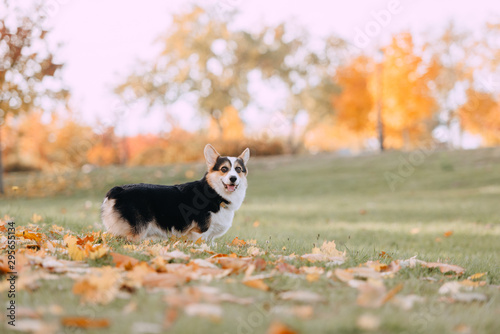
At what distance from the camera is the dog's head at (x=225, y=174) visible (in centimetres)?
500

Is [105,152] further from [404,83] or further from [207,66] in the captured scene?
[404,83]

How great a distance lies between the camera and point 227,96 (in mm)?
25500

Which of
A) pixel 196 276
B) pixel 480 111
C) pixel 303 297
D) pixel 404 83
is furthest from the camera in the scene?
pixel 480 111

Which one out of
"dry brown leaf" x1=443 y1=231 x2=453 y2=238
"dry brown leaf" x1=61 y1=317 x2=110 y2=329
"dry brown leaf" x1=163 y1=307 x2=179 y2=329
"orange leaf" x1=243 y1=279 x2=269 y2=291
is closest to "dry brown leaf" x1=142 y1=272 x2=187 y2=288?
"orange leaf" x1=243 y1=279 x2=269 y2=291

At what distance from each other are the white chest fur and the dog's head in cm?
20

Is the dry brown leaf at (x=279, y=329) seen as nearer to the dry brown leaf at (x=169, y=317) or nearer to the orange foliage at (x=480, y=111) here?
the dry brown leaf at (x=169, y=317)

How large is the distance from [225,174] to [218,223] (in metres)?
0.54

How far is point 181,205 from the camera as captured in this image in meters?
4.75

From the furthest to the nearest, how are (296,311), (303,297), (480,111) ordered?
(480,111), (303,297), (296,311)

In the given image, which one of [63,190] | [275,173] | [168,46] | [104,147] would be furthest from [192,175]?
[104,147]

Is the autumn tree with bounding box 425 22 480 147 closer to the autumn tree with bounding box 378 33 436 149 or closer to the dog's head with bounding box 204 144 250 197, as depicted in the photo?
the autumn tree with bounding box 378 33 436 149

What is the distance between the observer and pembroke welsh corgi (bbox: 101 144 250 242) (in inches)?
174

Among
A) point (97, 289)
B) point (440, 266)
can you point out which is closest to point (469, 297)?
point (440, 266)

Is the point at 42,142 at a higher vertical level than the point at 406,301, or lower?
higher
